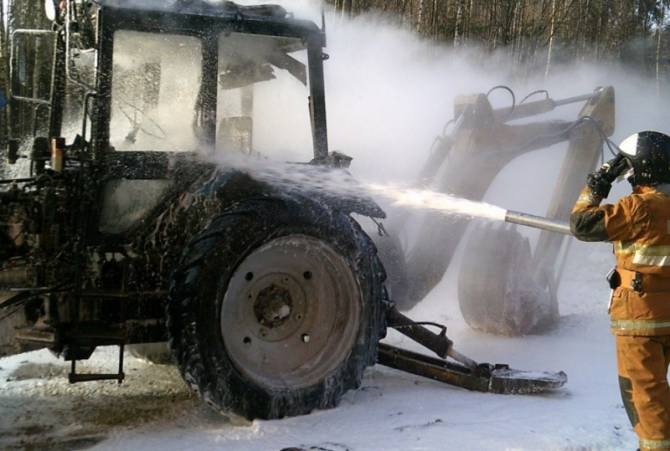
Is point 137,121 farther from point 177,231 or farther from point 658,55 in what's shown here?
point 658,55

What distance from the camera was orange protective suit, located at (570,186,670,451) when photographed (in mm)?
3672

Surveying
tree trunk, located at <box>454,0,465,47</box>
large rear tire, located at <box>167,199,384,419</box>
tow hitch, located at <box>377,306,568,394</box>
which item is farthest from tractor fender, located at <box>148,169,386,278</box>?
tree trunk, located at <box>454,0,465,47</box>

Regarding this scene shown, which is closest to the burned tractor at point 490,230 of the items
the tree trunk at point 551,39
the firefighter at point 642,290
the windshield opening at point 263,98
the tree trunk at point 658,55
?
the windshield opening at point 263,98

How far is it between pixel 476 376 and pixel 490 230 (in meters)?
2.34

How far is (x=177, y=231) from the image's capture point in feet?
14.3

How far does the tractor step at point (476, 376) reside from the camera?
5008mm

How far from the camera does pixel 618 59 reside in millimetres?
26812

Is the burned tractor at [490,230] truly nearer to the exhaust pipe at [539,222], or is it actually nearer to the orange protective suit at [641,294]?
the exhaust pipe at [539,222]

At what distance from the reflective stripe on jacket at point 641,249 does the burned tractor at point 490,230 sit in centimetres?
306

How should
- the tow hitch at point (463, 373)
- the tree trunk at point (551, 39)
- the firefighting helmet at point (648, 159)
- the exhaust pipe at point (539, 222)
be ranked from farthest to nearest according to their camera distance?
the tree trunk at point (551, 39)
the tow hitch at point (463, 373)
the exhaust pipe at point (539, 222)
the firefighting helmet at point (648, 159)

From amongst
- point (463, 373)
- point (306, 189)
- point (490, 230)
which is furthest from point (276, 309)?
point (490, 230)

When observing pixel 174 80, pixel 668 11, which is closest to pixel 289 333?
pixel 174 80

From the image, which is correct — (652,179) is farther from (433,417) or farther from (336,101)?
(336,101)

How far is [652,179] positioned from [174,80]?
3.01 metres
